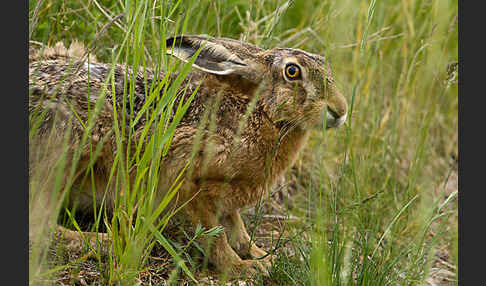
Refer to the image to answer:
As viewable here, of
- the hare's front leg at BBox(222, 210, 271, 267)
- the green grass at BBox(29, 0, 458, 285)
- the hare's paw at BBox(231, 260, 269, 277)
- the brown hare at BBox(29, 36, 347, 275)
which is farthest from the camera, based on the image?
the hare's front leg at BBox(222, 210, 271, 267)

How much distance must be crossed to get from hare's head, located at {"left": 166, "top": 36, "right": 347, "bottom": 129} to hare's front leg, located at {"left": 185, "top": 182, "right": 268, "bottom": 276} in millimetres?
588

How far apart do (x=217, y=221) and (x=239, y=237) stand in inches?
17.6

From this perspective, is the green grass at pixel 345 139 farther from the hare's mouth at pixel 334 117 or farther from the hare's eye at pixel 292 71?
the hare's eye at pixel 292 71

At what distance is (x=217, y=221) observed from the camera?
11.0ft

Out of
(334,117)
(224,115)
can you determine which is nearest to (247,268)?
(224,115)

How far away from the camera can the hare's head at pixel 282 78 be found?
339cm

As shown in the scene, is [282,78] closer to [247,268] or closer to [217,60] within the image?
[217,60]

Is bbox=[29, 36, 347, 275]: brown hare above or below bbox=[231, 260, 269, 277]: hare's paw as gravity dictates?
above

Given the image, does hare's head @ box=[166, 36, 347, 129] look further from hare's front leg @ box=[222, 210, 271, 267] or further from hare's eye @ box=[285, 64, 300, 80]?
hare's front leg @ box=[222, 210, 271, 267]

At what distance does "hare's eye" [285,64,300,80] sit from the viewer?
3.46m

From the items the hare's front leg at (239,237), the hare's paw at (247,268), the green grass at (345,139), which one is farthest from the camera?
the hare's front leg at (239,237)

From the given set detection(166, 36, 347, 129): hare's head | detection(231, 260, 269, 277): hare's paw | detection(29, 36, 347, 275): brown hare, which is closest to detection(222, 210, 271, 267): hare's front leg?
detection(29, 36, 347, 275): brown hare

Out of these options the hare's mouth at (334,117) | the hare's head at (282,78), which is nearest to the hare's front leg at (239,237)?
the hare's head at (282,78)

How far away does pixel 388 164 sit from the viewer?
188 inches
